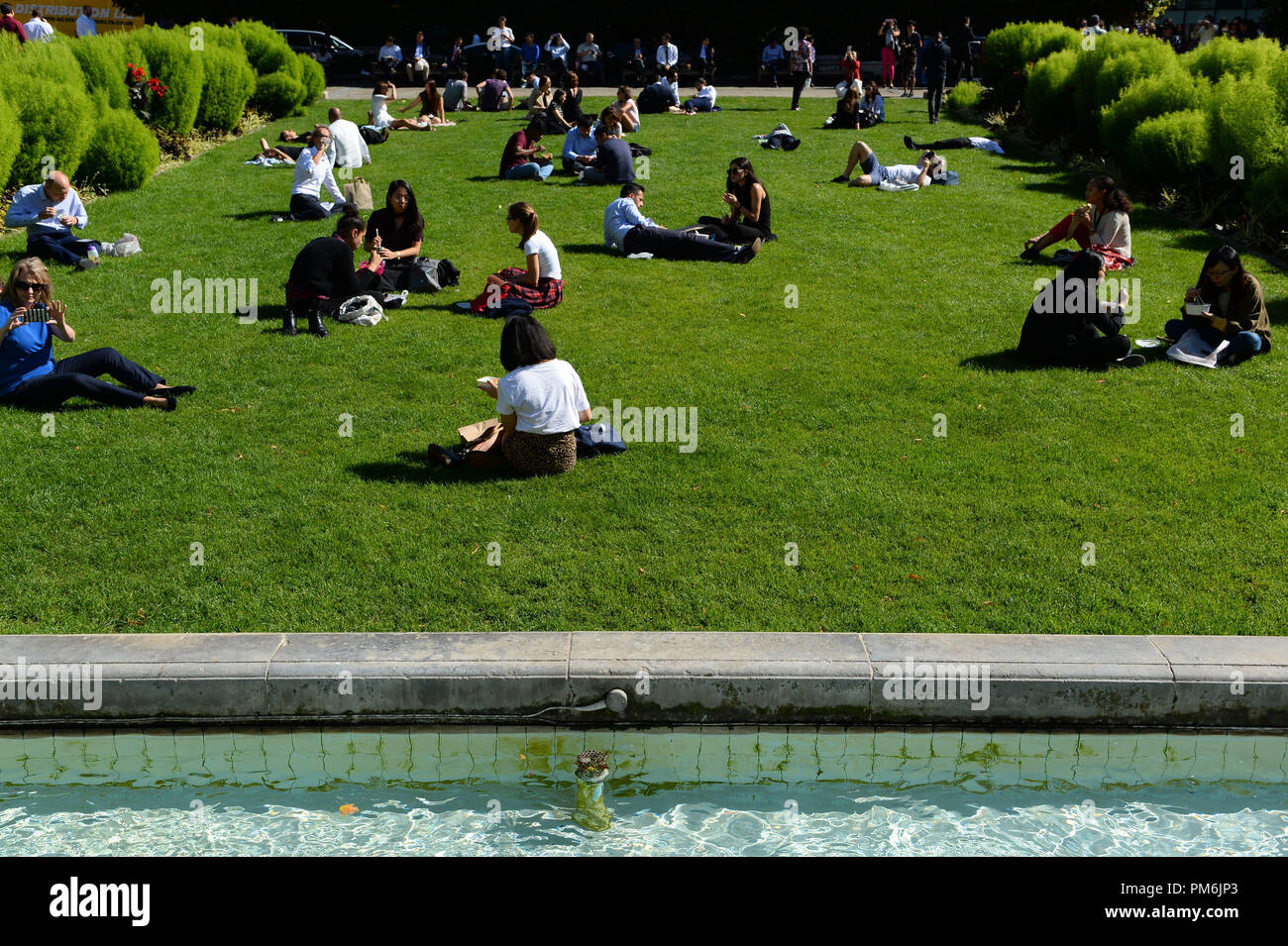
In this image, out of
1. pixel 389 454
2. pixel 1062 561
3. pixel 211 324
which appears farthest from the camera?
pixel 211 324

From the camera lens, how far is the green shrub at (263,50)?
1042 inches

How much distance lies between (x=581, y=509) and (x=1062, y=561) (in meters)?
3.26

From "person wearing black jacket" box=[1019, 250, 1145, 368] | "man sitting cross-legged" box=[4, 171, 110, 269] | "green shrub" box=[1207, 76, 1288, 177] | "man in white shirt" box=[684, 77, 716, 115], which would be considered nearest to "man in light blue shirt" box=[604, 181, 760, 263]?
"person wearing black jacket" box=[1019, 250, 1145, 368]

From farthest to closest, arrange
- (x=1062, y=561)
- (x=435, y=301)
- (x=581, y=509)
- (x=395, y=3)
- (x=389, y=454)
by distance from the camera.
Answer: (x=395, y=3) → (x=435, y=301) → (x=389, y=454) → (x=581, y=509) → (x=1062, y=561)

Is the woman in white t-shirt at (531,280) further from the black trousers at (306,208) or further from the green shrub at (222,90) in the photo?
the green shrub at (222,90)

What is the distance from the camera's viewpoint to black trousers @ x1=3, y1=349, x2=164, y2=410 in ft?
32.5

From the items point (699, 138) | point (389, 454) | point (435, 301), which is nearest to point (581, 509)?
point (389, 454)

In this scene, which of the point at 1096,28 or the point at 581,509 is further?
the point at 1096,28

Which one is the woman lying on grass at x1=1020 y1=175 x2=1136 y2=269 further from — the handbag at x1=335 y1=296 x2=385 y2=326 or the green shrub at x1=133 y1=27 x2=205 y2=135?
the green shrub at x1=133 y1=27 x2=205 y2=135

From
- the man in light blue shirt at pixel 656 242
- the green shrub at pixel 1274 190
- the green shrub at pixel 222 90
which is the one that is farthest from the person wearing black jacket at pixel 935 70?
the green shrub at pixel 222 90

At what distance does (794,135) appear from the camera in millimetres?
24484

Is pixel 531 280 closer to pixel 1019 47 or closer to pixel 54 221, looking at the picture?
pixel 54 221

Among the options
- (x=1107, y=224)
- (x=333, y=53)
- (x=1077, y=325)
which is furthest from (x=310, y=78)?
(x=1077, y=325)
